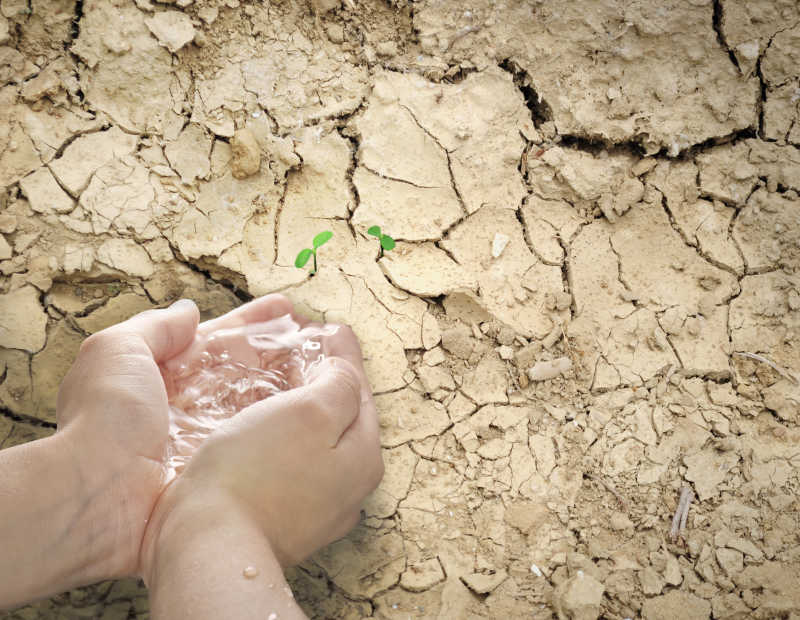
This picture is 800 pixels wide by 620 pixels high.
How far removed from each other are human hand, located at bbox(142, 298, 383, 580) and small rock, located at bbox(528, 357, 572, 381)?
58 cm

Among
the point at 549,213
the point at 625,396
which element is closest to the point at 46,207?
the point at 549,213

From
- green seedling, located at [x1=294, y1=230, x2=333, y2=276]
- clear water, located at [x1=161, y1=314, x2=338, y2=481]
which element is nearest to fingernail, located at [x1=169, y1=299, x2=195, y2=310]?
clear water, located at [x1=161, y1=314, x2=338, y2=481]

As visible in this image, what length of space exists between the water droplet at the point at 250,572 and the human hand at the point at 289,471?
0.15m

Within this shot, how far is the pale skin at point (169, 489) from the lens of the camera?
5.17 feet

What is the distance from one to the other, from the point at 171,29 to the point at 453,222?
1.27 meters

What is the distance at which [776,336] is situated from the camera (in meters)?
2.18

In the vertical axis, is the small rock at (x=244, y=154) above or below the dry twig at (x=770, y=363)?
above

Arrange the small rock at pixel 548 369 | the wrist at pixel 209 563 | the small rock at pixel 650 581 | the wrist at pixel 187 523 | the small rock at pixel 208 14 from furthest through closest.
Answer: the small rock at pixel 208 14, the small rock at pixel 548 369, the small rock at pixel 650 581, the wrist at pixel 187 523, the wrist at pixel 209 563

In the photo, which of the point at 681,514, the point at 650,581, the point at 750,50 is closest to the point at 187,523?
the point at 650,581

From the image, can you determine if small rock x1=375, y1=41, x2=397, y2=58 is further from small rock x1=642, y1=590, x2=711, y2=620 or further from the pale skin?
small rock x1=642, y1=590, x2=711, y2=620

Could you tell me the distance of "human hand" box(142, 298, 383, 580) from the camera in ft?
5.70

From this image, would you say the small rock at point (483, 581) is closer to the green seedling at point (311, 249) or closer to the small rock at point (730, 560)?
the small rock at point (730, 560)

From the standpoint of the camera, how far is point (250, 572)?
61.6 inches

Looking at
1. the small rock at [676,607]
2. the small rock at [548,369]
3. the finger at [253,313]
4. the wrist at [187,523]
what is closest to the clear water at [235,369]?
the finger at [253,313]
